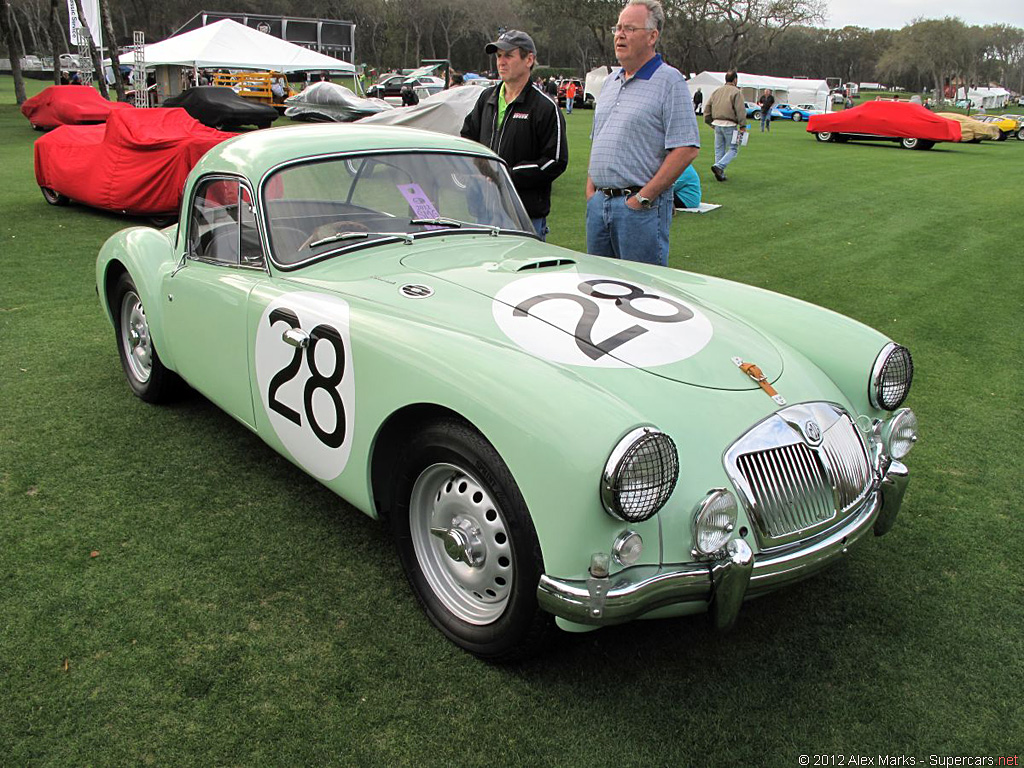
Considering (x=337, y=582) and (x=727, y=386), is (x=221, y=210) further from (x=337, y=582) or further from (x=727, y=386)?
(x=727, y=386)

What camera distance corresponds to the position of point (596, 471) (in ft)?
7.09

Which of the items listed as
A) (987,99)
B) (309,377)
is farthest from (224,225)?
(987,99)

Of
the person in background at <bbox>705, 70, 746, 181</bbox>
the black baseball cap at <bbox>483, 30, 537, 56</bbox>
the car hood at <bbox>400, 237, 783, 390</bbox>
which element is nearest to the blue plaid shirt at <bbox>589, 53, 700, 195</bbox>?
the black baseball cap at <bbox>483, 30, 537, 56</bbox>

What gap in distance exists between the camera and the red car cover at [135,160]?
9359 millimetres

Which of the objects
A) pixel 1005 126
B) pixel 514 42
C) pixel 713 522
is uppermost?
pixel 514 42

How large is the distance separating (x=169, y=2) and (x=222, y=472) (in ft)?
263

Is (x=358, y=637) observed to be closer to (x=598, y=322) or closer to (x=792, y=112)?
(x=598, y=322)

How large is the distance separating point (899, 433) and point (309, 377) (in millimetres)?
2214

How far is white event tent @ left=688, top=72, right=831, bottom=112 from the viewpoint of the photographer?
48875mm

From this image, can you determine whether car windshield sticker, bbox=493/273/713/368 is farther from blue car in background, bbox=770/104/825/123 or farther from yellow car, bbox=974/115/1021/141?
blue car in background, bbox=770/104/825/123

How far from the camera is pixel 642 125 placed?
454 centimetres

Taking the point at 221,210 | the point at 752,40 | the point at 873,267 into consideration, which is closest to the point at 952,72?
the point at 752,40

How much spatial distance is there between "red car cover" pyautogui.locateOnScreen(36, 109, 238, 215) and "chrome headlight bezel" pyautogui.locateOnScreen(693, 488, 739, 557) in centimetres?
863

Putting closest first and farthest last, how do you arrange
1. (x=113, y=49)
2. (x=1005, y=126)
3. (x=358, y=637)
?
(x=358, y=637) < (x=113, y=49) < (x=1005, y=126)
